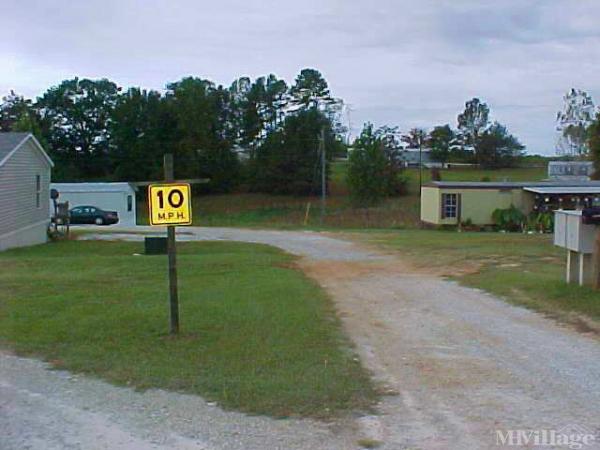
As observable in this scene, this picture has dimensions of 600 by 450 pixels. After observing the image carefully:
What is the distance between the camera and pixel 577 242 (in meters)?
14.9

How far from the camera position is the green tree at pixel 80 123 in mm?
80750

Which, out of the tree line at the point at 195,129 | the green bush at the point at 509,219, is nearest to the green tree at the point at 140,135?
the tree line at the point at 195,129

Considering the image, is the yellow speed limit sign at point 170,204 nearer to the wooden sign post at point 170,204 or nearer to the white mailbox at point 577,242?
the wooden sign post at point 170,204

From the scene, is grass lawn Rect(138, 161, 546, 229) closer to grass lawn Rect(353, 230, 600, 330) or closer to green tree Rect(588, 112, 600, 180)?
green tree Rect(588, 112, 600, 180)

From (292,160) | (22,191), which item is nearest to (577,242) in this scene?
(22,191)

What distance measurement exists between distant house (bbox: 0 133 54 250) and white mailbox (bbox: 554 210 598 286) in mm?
18748

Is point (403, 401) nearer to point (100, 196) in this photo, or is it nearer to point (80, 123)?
point (100, 196)

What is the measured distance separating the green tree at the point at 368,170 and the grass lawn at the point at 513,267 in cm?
2604

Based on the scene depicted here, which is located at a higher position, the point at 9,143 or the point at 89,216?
the point at 9,143

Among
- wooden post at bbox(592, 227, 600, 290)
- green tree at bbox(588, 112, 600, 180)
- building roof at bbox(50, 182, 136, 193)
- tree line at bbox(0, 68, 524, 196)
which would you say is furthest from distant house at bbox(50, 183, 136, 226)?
wooden post at bbox(592, 227, 600, 290)

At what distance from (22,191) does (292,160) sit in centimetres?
4137

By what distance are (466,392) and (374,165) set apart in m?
54.8

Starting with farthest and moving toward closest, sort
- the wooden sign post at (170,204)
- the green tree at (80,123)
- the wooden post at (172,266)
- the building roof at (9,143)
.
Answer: the green tree at (80,123) → the building roof at (9,143) → the wooden post at (172,266) → the wooden sign post at (170,204)

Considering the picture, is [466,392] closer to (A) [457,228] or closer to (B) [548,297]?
(B) [548,297]
